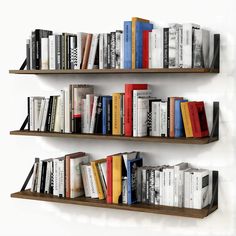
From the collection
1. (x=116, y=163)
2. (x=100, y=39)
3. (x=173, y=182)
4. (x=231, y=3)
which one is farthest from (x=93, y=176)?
(x=231, y=3)

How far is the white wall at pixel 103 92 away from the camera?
2750 millimetres

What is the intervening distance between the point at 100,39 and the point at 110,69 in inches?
7.4

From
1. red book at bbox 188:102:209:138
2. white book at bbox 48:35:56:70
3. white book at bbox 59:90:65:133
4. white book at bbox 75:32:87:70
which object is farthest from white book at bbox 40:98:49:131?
red book at bbox 188:102:209:138

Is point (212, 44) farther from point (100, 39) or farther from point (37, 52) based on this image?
point (37, 52)

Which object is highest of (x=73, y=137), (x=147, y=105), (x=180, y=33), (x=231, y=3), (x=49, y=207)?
(x=231, y=3)

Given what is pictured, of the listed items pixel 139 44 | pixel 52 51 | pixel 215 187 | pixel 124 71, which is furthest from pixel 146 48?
pixel 215 187

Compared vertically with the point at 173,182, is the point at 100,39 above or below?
above

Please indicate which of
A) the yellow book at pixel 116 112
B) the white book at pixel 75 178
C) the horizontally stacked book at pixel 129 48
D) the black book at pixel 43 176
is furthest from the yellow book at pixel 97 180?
the horizontally stacked book at pixel 129 48

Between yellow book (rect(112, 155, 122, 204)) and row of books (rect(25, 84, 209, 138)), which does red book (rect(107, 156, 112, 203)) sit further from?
row of books (rect(25, 84, 209, 138))

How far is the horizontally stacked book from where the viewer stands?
2.63 m

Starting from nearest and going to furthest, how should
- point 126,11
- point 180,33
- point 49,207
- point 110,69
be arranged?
point 180,33, point 110,69, point 126,11, point 49,207

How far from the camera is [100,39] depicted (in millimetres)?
2873

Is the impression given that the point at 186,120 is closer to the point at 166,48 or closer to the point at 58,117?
the point at 166,48

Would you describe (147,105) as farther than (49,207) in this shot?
No
